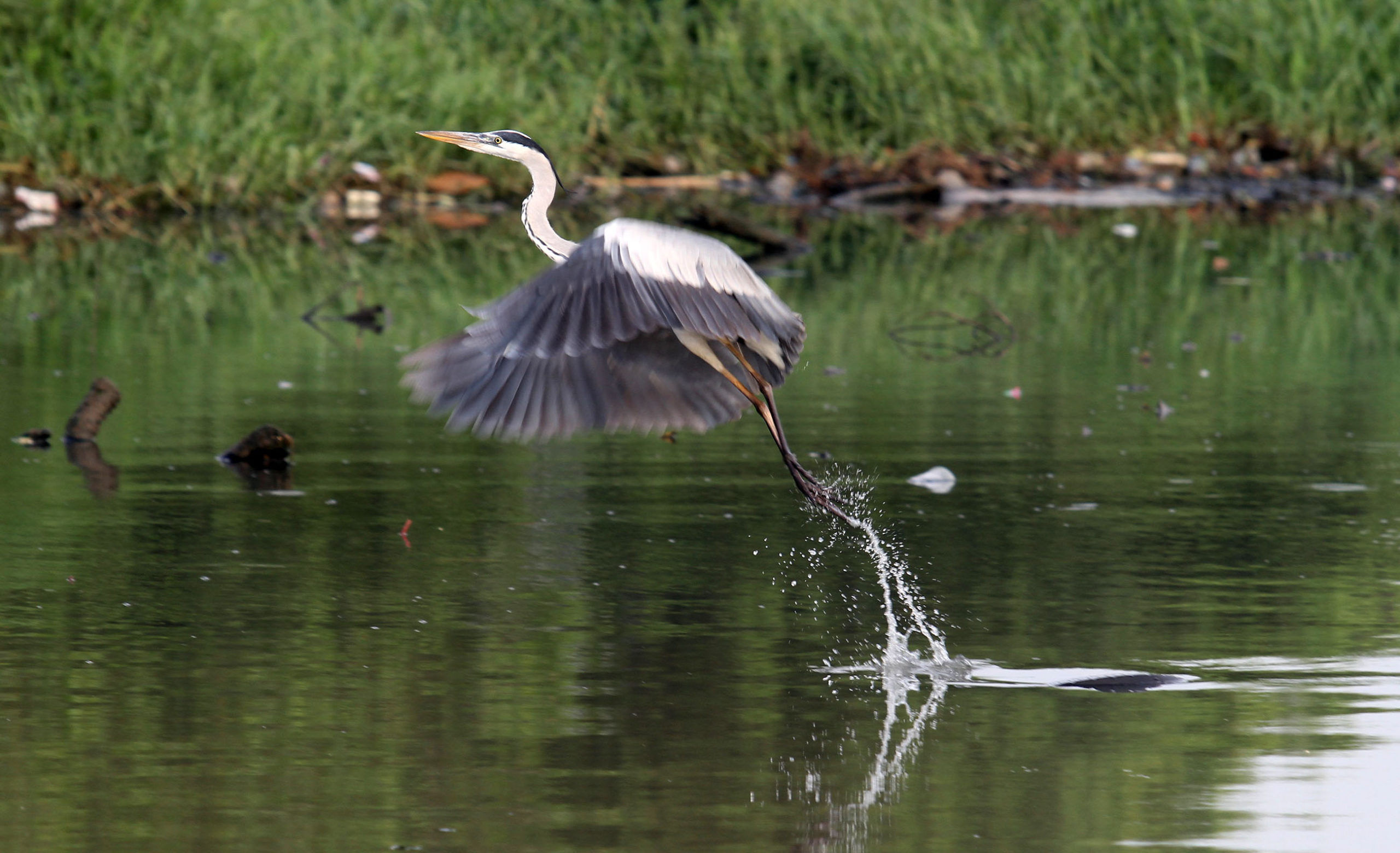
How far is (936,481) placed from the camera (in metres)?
7.57

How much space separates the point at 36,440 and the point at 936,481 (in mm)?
2952

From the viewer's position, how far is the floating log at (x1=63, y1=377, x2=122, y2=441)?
8203mm

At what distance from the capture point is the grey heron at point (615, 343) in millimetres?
5324

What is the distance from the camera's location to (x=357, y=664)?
5.18 metres

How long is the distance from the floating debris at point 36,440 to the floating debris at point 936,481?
283 cm

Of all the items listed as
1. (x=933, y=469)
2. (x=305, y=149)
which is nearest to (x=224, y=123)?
(x=305, y=149)

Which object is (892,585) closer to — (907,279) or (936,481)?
(936,481)

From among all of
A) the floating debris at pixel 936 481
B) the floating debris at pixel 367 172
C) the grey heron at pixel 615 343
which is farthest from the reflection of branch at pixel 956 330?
the floating debris at pixel 367 172

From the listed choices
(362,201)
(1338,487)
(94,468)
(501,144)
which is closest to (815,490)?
(501,144)

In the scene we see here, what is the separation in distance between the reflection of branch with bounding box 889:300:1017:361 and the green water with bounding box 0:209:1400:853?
0.05m

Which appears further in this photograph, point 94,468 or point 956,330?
point 956,330

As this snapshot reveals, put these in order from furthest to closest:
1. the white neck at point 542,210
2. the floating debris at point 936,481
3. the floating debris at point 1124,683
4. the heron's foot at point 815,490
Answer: the floating debris at point 936,481, the heron's foot at point 815,490, the white neck at point 542,210, the floating debris at point 1124,683

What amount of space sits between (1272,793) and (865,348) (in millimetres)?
6474

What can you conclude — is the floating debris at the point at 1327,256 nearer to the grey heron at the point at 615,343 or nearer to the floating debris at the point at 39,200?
the floating debris at the point at 39,200
